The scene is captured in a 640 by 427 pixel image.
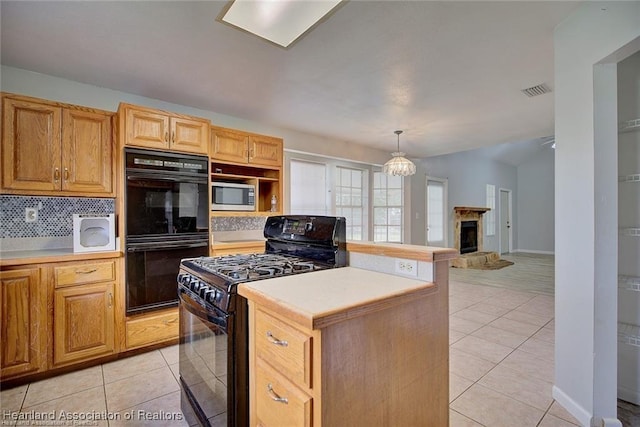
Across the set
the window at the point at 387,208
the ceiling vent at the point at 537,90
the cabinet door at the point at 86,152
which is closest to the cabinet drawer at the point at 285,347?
the cabinet door at the point at 86,152

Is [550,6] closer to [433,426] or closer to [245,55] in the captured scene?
[245,55]

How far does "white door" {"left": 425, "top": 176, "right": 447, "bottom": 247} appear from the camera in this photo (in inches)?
276

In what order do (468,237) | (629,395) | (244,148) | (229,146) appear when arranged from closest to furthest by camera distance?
(629,395)
(229,146)
(244,148)
(468,237)

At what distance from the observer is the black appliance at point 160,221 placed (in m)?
2.55

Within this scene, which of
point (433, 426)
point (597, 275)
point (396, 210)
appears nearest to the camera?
point (433, 426)

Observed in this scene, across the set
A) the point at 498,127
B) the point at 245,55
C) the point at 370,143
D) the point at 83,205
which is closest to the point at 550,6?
the point at 245,55

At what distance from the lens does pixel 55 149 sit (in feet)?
7.97

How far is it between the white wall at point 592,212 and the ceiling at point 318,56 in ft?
1.11

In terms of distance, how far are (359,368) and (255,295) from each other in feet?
1.53

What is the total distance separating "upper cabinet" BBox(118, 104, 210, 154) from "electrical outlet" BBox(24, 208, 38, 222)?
1.05 m

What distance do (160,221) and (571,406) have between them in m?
3.33

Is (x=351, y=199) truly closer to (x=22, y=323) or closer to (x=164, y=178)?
(x=164, y=178)

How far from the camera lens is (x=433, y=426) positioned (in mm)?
1332

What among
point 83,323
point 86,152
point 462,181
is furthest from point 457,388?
point 462,181
